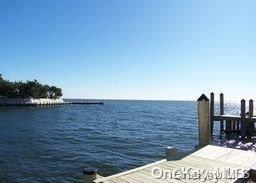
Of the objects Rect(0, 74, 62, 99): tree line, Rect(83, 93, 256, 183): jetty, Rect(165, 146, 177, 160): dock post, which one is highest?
Rect(0, 74, 62, 99): tree line

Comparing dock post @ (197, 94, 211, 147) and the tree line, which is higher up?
the tree line

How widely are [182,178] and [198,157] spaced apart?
2.91 metres

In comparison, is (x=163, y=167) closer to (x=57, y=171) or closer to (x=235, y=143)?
(x=57, y=171)

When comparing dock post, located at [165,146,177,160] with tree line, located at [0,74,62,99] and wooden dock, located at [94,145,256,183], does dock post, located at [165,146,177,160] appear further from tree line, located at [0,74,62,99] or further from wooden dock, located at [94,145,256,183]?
tree line, located at [0,74,62,99]

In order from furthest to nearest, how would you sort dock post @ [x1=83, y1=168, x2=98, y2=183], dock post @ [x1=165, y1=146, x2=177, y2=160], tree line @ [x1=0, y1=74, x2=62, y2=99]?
tree line @ [x1=0, y1=74, x2=62, y2=99] → dock post @ [x1=165, y1=146, x2=177, y2=160] → dock post @ [x1=83, y1=168, x2=98, y2=183]

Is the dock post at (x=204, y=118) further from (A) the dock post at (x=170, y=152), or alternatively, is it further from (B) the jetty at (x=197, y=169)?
(A) the dock post at (x=170, y=152)

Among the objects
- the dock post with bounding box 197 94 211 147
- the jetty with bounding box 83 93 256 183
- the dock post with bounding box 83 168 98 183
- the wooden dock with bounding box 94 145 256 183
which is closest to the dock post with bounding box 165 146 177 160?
the jetty with bounding box 83 93 256 183

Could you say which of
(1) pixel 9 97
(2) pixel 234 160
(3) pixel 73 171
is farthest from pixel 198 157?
(1) pixel 9 97

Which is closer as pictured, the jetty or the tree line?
the jetty

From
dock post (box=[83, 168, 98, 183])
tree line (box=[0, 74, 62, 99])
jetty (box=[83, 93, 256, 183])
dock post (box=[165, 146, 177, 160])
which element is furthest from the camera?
tree line (box=[0, 74, 62, 99])

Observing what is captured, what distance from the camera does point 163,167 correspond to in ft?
36.2

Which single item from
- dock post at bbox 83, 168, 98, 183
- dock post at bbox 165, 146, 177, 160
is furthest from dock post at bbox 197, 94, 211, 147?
dock post at bbox 83, 168, 98, 183

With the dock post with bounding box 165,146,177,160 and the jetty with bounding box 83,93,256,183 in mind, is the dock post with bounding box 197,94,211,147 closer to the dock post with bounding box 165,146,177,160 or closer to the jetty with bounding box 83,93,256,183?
the jetty with bounding box 83,93,256,183

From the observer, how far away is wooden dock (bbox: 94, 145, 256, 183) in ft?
31.7
